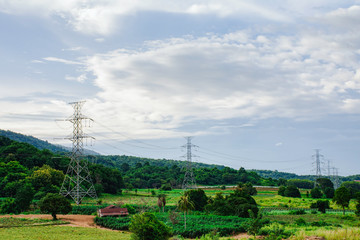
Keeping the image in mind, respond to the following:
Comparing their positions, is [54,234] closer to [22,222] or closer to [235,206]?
[22,222]

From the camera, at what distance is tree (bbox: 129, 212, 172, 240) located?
3353 cm

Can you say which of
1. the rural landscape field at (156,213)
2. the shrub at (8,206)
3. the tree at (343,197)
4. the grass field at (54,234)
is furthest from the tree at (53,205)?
the tree at (343,197)

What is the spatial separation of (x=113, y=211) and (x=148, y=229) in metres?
23.9

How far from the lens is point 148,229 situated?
33688mm

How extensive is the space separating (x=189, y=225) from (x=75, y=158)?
109 feet

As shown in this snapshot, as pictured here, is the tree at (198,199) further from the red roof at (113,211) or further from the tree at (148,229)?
the tree at (148,229)

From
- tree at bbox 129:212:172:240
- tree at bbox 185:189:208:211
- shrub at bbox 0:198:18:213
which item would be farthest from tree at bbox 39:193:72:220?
tree at bbox 185:189:208:211

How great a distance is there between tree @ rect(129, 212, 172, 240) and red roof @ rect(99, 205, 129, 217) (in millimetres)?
21755

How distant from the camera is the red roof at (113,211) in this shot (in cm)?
5503

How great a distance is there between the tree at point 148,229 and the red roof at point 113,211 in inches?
857

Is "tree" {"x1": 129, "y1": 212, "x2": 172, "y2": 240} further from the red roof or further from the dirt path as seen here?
the red roof

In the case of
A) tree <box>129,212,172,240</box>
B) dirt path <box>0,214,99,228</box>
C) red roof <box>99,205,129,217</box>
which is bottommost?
dirt path <box>0,214,99,228</box>

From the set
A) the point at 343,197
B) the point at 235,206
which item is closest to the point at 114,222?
the point at 235,206

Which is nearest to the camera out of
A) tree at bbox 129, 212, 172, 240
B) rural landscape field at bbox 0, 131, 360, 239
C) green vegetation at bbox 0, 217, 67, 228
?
tree at bbox 129, 212, 172, 240
